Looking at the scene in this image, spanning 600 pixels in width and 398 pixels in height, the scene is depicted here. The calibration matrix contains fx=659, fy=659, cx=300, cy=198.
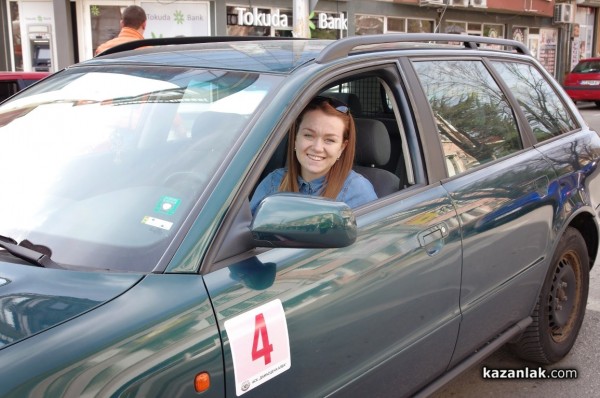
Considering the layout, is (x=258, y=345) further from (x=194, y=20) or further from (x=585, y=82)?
(x=585, y=82)

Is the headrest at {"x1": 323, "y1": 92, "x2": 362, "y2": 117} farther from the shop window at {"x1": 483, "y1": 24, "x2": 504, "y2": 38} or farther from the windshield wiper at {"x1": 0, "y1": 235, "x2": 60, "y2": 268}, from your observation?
the shop window at {"x1": 483, "y1": 24, "x2": 504, "y2": 38}

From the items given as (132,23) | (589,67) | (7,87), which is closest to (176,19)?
(7,87)

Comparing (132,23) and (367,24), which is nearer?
(132,23)

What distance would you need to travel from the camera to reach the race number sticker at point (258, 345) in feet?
5.60

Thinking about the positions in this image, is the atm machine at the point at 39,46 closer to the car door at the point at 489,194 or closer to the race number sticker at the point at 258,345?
the car door at the point at 489,194

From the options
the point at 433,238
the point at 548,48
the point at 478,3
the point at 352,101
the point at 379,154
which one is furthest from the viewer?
the point at 548,48

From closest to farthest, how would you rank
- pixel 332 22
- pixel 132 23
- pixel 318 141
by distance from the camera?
pixel 318 141, pixel 132 23, pixel 332 22

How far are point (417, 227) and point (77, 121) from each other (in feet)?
4.25

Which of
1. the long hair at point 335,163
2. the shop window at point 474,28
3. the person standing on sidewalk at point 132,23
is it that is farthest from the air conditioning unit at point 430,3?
the long hair at point 335,163

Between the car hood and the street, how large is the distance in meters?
2.02

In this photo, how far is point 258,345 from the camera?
1755mm

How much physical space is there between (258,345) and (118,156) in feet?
2.69

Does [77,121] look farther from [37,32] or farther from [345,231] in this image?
[37,32]

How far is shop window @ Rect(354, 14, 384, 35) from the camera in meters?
18.1
